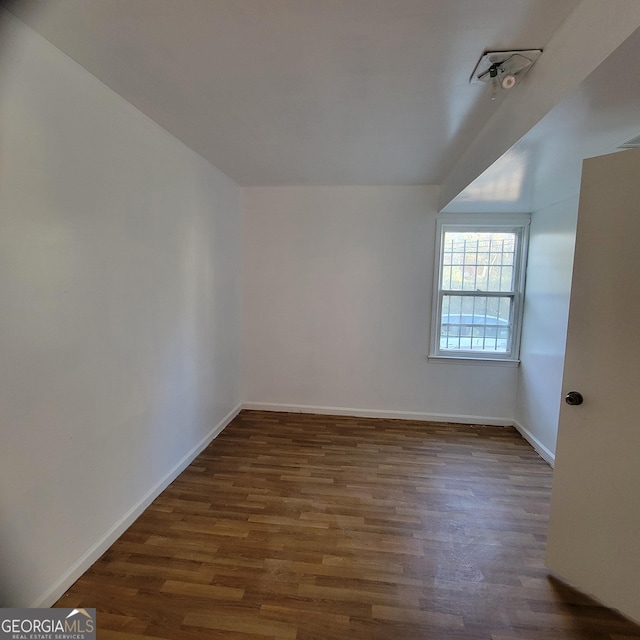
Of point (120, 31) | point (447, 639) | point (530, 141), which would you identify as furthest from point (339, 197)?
point (447, 639)

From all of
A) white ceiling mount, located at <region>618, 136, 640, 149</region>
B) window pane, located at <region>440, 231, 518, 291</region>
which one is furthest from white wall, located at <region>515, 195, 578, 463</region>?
white ceiling mount, located at <region>618, 136, 640, 149</region>

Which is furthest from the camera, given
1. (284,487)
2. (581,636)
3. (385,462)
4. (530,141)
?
(385,462)

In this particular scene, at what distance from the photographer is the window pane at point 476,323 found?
140 inches

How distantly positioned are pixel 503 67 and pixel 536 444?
9.72 ft

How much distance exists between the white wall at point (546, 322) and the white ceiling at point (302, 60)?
1164mm

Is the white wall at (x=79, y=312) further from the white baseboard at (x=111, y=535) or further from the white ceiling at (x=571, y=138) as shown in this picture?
the white ceiling at (x=571, y=138)

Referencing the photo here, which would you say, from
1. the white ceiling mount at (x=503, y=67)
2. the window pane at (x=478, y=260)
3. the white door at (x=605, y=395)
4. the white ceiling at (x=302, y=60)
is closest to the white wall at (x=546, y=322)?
the window pane at (x=478, y=260)

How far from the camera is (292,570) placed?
1.73 meters

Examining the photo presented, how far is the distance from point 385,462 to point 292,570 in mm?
1279

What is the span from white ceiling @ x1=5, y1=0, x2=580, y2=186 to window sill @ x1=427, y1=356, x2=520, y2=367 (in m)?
2.04

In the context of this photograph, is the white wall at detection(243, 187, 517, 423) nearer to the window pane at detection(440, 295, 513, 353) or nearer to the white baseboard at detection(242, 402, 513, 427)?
the white baseboard at detection(242, 402, 513, 427)

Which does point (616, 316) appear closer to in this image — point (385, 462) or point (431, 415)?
point (385, 462)

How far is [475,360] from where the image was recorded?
3.55m

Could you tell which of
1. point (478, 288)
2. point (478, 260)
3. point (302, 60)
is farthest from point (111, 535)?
point (478, 260)
